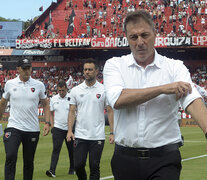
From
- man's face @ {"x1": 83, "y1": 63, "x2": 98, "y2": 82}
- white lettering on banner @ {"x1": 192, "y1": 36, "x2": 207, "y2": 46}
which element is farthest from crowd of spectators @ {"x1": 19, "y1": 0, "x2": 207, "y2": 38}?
man's face @ {"x1": 83, "y1": 63, "x2": 98, "y2": 82}

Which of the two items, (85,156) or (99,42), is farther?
(99,42)

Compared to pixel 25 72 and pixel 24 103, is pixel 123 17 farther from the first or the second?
pixel 24 103

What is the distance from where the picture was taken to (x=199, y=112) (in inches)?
152

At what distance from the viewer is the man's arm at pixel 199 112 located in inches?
149

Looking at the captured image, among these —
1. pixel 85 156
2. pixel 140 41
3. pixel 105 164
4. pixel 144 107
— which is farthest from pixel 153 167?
pixel 105 164

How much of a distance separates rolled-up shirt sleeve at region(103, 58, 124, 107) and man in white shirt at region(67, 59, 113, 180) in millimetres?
4558

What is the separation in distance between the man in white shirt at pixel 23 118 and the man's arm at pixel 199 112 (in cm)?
516

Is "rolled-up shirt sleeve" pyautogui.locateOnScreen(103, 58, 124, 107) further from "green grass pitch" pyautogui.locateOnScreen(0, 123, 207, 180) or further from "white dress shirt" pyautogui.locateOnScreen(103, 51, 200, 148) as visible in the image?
"green grass pitch" pyautogui.locateOnScreen(0, 123, 207, 180)

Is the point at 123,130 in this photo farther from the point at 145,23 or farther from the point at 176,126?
the point at 145,23

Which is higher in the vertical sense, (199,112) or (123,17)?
(123,17)

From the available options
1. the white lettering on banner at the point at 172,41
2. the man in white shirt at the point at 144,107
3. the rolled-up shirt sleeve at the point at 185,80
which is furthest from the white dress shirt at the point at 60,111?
the white lettering on banner at the point at 172,41

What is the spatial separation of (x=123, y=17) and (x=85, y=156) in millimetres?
46691

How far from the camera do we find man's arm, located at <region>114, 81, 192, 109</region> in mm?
3828

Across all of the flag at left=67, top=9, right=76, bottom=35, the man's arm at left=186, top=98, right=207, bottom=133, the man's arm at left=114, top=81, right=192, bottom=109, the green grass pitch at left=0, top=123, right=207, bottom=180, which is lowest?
the green grass pitch at left=0, top=123, right=207, bottom=180
